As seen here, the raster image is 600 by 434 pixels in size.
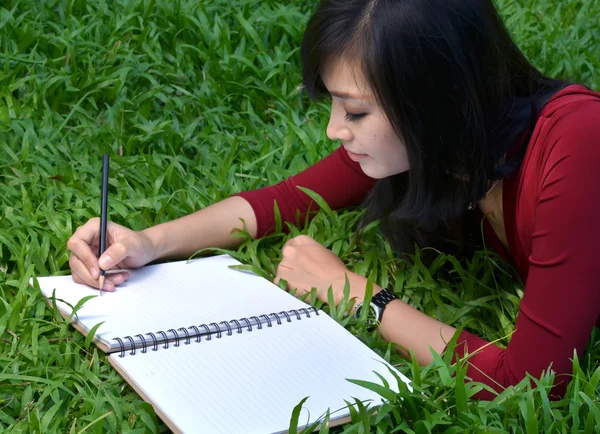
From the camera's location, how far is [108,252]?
88.7 inches

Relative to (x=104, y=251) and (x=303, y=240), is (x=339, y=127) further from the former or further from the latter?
(x=104, y=251)

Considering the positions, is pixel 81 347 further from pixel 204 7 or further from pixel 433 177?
pixel 204 7

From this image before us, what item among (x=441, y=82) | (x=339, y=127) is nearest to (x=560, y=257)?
(x=441, y=82)

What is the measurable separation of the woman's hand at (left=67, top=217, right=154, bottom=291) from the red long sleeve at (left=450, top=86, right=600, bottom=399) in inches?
32.8

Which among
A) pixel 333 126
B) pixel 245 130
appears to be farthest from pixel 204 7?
pixel 333 126

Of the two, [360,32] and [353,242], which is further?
[353,242]

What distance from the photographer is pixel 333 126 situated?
2084 mm

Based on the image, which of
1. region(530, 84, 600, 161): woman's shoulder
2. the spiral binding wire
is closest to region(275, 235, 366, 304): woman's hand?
the spiral binding wire

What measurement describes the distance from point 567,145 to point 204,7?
2.06 m

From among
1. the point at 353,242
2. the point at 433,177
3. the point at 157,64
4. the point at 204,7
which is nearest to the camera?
the point at 433,177

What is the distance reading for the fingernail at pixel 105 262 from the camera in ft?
7.29

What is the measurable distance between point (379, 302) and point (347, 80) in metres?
0.54

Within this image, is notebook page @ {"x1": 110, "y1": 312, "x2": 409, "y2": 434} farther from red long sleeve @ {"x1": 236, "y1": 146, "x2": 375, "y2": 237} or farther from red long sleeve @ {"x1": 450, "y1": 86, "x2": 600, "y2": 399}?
red long sleeve @ {"x1": 236, "y1": 146, "x2": 375, "y2": 237}

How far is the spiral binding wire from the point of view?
2016 mm
